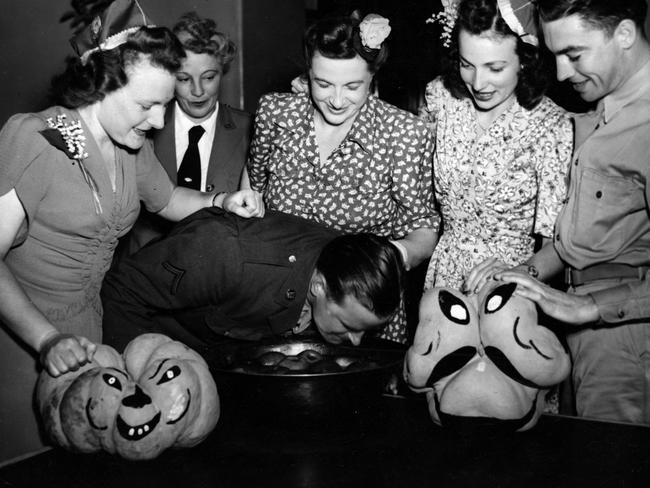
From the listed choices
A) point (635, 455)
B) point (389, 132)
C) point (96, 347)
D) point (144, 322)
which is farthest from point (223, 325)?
point (635, 455)

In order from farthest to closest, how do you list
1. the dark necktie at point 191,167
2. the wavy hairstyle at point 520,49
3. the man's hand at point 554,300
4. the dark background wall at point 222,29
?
the dark background wall at point 222,29, the dark necktie at point 191,167, the wavy hairstyle at point 520,49, the man's hand at point 554,300

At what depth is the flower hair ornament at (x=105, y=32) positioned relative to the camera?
6.06 ft

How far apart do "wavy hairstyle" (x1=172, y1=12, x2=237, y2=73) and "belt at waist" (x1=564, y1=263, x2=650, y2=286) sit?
1666 millimetres

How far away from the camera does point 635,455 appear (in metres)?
1.29

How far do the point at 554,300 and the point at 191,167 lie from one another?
175 centimetres

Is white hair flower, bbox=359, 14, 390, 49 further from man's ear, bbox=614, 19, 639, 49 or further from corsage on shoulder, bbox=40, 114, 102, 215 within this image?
corsage on shoulder, bbox=40, 114, 102, 215

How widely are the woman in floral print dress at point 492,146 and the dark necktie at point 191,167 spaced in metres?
1.02

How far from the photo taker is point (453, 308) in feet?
4.80

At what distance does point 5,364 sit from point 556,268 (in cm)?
149

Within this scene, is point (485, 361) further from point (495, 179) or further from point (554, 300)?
point (495, 179)

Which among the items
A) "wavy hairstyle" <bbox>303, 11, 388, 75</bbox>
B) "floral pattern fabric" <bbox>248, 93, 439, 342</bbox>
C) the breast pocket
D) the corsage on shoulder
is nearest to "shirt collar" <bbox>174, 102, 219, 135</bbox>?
"floral pattern fabric" <bbox>248, 93, 439, 342</bbox>

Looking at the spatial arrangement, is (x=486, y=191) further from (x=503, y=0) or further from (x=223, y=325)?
(x=223, y=325)

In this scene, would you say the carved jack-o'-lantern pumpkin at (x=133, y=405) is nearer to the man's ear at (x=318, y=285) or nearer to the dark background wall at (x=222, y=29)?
the man's ear at (x=318, y=285)

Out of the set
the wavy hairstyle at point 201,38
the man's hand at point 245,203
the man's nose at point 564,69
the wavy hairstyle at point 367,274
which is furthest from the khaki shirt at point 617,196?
the wavy hairstyle at point 201,38
